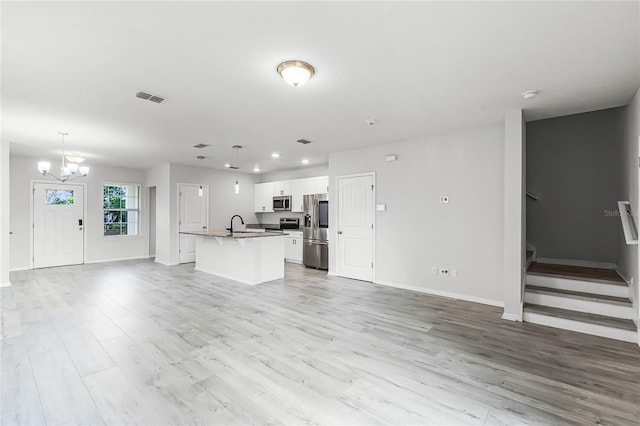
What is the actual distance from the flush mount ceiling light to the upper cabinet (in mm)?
4570

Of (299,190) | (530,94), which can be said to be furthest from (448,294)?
(299,190)

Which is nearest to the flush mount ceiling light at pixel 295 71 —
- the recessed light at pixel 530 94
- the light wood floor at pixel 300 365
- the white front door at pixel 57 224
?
the recessed light at pixel 530 94

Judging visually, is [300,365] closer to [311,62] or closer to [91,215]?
[311,62]

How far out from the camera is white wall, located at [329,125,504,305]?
13.9ft

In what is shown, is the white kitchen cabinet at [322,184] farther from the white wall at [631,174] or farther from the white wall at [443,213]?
the white wall at [631,174]

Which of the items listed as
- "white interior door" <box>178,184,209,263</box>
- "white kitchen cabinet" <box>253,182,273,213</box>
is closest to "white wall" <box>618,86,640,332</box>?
"white kitchen cabinet" <box>253,182,273,213</box>

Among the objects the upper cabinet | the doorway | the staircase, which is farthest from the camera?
the doorway

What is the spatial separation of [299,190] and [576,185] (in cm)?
562

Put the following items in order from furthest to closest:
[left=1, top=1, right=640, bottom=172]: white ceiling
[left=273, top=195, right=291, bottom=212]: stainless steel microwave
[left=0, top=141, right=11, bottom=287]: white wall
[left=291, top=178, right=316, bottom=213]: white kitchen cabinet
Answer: [left=273, top=195, right=291, bottom=212]: stainless steel microwave, [left=291, top=178, right=316, bottom=213]: white kitchen cabinet, [left=0, top=141, right=11, bottom=287]: white wall, [left=1, top=1, right=640, bottom=172]: white ceiling

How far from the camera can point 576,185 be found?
4805 mm

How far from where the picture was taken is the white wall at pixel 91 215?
6.52 m

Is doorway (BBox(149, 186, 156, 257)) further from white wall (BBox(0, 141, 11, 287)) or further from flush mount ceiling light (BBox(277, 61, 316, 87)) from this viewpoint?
flush mount ceiling light (BBox(277, 61, 316, 87))

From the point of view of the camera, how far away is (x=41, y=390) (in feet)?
7.09

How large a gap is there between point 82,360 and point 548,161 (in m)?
6.89
